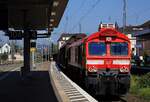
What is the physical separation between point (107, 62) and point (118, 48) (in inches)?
42.0

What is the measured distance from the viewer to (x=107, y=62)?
75.4ft

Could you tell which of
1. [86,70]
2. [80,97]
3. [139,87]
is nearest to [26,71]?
[139,87]

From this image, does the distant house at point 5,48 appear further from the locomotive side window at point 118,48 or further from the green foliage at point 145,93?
the locomotive side window at point 118,48

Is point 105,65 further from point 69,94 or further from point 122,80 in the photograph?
point 69,94

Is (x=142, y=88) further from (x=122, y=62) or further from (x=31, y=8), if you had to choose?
(x=31, y=8)

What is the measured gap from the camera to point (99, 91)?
22562mm

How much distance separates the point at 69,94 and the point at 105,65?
2.69 meters

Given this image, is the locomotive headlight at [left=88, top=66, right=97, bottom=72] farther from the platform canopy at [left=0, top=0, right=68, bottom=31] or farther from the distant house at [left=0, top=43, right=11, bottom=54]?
the distant house at [left=0, top=43, right=11, bottom=54]

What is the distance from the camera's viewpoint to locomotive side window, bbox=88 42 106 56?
2347cm

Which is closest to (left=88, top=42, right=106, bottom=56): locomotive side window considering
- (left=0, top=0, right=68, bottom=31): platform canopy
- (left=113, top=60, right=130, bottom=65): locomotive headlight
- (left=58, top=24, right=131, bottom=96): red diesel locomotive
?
(left=58, top=24, right=131, bottom=96): red diesel locomotive

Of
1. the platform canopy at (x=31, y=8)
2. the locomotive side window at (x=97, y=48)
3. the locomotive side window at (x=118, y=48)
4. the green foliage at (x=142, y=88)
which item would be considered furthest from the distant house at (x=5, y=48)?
the locomotive side window at (x=118, y=48)

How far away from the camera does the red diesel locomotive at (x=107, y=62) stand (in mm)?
22562

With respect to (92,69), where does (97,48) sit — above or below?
above

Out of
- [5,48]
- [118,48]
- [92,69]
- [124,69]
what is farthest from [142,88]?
[5,48]
